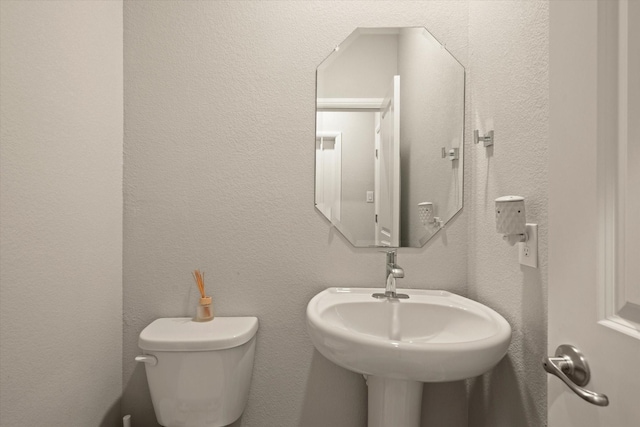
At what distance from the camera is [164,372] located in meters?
1.08

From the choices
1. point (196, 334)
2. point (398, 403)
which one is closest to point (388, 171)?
point (398, 403)

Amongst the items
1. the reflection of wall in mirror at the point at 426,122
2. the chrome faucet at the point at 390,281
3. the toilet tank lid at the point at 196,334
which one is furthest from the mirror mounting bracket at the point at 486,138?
the toilet tank lid at the point at 196,334

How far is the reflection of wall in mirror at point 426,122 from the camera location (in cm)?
129

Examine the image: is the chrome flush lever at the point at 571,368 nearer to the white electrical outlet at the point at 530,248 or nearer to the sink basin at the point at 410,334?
the sink basin at the point at 410,334

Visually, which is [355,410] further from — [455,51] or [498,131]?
[455,51]

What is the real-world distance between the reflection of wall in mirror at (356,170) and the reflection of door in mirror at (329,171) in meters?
0.02

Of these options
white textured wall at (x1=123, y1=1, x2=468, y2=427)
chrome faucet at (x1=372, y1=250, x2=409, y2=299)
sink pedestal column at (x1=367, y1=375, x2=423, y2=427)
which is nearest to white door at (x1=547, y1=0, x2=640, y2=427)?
sink pedestal column at (x1=367, y1=375, x2=423, y2=427)

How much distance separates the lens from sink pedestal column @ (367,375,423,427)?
1009mm

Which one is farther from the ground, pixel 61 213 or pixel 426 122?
pixel 426 122

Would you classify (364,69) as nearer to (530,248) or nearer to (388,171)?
(388,171)

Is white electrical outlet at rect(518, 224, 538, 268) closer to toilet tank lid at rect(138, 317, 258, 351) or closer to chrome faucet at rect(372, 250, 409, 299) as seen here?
chrome faucet at rect(372, 250, 409, 299)

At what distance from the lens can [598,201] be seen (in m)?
0.46

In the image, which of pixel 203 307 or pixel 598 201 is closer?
pixel 598 201

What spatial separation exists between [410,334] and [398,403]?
0.21m
